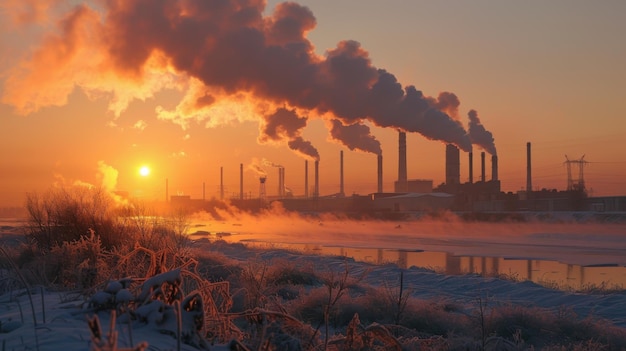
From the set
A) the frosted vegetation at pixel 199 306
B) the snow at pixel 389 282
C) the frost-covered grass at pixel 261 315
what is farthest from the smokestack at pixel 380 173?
the frost-covered grass at pixel 261 315

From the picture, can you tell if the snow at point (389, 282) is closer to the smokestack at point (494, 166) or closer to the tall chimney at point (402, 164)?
the smokestack at point (494, 166)

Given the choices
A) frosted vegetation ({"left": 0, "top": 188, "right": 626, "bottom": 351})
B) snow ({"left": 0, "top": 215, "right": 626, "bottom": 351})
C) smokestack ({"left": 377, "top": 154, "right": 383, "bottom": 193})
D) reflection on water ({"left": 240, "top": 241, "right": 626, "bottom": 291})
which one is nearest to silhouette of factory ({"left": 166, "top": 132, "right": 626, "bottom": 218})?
smokestack ({"left": 377, "top": 154, "right": 383, "bottom": 193})

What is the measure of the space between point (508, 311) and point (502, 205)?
A: 238ft

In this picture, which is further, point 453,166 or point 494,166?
point 453,166

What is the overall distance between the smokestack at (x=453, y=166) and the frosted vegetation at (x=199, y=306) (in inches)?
2543

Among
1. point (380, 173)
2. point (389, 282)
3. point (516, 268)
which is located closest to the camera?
point (389, 282)

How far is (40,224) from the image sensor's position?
59.2 feet

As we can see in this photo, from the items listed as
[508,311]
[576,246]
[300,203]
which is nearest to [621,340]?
[508,311]

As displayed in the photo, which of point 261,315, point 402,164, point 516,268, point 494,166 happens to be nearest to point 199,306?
point 261,315

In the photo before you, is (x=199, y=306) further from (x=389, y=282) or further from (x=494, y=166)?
(x=494, y=166)

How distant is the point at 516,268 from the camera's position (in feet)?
86.8

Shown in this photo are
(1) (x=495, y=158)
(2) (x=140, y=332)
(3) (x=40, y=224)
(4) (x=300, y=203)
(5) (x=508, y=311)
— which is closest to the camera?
(2) (x=140, y=332)

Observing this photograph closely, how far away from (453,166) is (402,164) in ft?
23.3

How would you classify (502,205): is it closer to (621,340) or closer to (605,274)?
(605,274)
